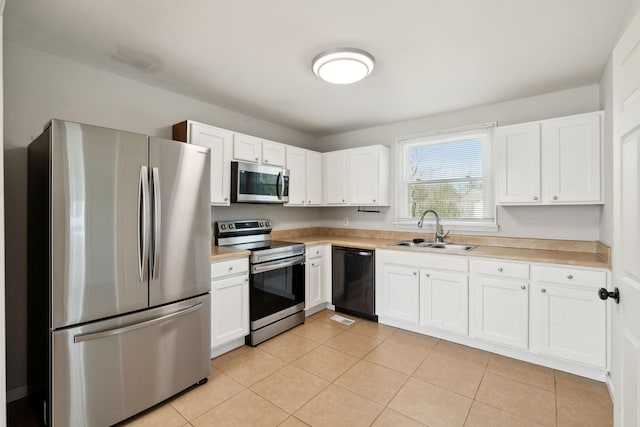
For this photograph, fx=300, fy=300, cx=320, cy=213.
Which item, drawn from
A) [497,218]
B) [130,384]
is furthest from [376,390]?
[497,218]

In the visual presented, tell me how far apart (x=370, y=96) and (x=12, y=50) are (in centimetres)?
281

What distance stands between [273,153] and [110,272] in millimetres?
2195

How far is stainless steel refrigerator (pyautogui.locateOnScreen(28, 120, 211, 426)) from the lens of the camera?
163 cm

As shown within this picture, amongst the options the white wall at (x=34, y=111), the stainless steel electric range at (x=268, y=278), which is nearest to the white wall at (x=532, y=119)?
the stainless steel electric range at (x=268, y=278)

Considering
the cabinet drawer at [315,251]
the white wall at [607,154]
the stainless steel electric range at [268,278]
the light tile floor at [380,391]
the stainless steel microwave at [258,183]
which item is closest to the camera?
the light tile floor at [380,391]

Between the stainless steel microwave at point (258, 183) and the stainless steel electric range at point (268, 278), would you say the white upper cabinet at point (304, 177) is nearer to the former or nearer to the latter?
the stainless steel microwave at point (258, 183)

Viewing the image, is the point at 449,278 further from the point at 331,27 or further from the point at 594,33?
the point at 331,27

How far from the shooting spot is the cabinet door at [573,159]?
8.21 feet

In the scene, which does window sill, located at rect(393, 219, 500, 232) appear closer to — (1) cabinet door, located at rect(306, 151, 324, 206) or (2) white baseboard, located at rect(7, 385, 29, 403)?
(1) cabinet door, located at rect(306, 151, 324, 206)

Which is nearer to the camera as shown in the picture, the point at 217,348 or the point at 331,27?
the point at 331,27

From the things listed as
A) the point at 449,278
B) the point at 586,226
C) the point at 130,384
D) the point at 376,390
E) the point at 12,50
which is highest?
the point at 12,50

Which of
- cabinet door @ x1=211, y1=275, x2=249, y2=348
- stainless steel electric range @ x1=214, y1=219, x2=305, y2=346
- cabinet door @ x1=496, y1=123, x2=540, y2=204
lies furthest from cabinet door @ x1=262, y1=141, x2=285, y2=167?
cabinet door @ x1=496, y1=123, x2=540, y2=204

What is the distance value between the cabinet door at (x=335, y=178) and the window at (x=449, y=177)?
2.38 ft

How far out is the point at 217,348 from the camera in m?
2.66
